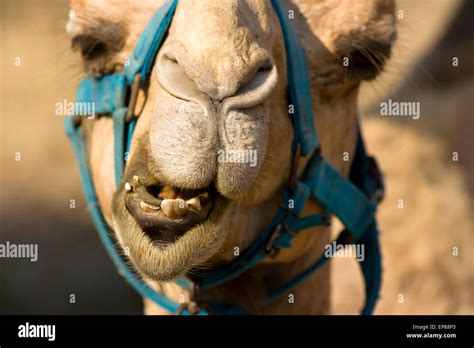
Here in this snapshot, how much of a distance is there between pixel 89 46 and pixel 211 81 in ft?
2.34

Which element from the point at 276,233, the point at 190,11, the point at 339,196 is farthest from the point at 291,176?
the point at 190,11

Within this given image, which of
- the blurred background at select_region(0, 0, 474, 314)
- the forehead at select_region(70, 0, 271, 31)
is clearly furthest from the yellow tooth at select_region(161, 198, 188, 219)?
the blurred background at select_region(0, 0, 474, 314)

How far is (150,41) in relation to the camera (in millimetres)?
2307

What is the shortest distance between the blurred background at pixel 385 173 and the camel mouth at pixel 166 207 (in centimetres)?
77

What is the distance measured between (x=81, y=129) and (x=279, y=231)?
0.77 meters

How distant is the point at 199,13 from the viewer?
2057 millimetres

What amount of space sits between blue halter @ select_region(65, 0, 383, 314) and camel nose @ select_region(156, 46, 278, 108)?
11.6 inches

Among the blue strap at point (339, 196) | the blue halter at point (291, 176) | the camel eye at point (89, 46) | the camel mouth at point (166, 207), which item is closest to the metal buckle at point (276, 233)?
the blue halter at point (291, 176)

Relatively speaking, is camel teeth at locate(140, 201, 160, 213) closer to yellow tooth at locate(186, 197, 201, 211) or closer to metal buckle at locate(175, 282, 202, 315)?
yellow tooth at locate(186, 197, 201, 211)

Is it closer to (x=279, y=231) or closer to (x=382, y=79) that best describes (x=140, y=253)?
(x=279, y=231)

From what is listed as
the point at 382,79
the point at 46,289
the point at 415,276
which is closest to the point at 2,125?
the point at 46,289

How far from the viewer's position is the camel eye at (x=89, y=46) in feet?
8.34

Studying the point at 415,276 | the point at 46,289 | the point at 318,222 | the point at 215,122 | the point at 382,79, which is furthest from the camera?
the point at 46,289

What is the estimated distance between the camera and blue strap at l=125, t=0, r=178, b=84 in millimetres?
2289
